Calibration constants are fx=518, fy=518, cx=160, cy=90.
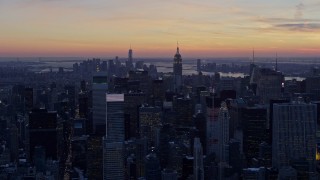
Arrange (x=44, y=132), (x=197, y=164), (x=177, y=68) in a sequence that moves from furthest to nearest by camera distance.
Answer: (x=177, y=68), (x=44, y=132), (x=197, y=164)

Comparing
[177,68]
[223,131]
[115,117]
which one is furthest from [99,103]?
[177,68]

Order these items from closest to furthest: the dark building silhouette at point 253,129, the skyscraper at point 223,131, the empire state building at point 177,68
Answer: the skyscraper at point 223,131 < the dark building silhouette at point 253,129 < the empire state building at point 177,68

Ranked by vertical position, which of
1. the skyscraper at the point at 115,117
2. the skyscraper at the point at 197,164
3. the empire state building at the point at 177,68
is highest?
the empire state building at the point at 177,68

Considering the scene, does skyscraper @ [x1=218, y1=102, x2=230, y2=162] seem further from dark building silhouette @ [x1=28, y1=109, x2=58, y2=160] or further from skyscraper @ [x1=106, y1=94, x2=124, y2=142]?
dark building silhouette @ [x1=28, y1=109, x2=58, y2=160]

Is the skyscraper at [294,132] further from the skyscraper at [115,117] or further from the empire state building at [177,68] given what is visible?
the empire state building at [177,68]

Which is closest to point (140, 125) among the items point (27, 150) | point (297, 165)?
point (27, 150)

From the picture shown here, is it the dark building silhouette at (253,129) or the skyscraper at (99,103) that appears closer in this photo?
the dark building silhouette at (253,129)

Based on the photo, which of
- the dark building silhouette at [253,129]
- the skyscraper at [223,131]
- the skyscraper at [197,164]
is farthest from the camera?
the dark building silhouette at [253,129]

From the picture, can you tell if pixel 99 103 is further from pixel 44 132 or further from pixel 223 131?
pixel 223 131

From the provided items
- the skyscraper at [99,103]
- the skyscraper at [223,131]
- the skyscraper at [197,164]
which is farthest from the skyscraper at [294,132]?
the skyscraper at [99,103]
